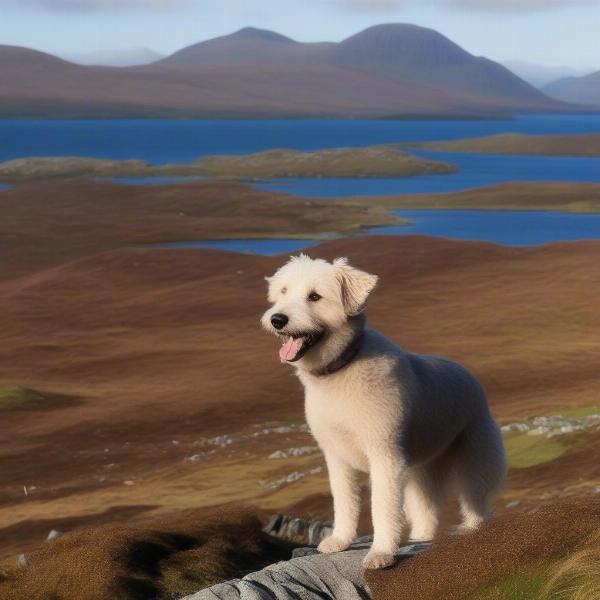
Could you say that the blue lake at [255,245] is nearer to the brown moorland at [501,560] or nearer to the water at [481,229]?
the water at [481,229]

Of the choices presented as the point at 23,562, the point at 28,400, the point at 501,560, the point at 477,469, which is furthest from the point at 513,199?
the point at 501,560

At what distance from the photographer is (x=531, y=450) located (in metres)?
28.3

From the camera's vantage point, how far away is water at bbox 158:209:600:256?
102625 mm

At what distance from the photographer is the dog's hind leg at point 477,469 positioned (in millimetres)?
11016

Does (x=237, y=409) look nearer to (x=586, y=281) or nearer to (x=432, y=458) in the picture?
(x=586, y=281)

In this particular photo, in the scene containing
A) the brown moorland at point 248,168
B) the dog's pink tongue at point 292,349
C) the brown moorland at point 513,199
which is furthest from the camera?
the brown moorland at point 248,168

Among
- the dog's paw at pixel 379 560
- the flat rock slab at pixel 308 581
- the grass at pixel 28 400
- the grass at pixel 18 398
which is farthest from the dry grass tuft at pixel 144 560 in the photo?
the grass at pixel 18 398

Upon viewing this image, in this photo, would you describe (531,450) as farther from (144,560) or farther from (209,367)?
(209,367)

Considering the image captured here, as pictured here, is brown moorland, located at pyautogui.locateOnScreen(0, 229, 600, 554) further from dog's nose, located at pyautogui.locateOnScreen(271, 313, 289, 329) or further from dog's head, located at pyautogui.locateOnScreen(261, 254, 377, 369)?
dog's nose, located at pyautogui.locateOnScreen(271, 313, 289, 329)

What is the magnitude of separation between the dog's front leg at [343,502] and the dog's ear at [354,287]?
1.67 metres

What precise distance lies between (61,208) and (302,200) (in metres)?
27.1

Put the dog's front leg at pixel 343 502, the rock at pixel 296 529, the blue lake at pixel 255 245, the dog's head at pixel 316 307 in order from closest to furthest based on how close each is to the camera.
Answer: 1. the dog's head at pixel 316 307
2. the dog's front leg at pixel 343 502
3. the rock at pixel 296 529
4. the blue lake at pixel 255 245

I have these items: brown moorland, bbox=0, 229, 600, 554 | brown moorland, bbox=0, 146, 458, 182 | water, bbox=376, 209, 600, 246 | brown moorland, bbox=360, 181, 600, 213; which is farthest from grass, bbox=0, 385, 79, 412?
brown moorland, bbox=0, 146, 458, 182

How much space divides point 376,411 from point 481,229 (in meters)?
106
